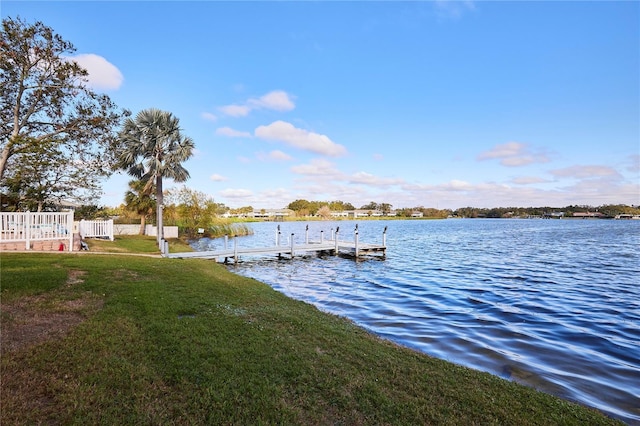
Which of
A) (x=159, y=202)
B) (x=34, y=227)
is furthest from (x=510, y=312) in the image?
(x=159, y=202)

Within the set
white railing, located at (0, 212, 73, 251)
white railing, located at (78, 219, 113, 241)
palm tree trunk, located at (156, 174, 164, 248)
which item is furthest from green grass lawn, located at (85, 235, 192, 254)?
white railing, located at (0, 212, 73, 251)

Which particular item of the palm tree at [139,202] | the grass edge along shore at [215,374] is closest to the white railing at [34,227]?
the grass edge along shore at [215,374]

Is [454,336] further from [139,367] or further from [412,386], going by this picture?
[139,367]

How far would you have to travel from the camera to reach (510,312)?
10750mm

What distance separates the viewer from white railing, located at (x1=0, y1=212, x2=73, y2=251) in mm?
13914

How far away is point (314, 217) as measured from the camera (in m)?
165

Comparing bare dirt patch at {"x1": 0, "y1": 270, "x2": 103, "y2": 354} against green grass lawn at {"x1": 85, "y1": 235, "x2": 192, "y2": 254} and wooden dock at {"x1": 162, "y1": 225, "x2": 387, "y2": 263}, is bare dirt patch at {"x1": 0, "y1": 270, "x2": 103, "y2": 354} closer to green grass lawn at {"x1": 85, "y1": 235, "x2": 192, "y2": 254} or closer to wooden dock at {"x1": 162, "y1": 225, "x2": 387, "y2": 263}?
green grass lawn at {"x1": 85, "y1": 235, "x2": 192, "y2": 254}

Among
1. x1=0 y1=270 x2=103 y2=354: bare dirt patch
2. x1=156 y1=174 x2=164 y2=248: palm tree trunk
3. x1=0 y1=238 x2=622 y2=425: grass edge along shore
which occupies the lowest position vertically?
x1=0 y1=238 x2=622 y2=425: grass edge along shore

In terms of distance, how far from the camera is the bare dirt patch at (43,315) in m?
4.71

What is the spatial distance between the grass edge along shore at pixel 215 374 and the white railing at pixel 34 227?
8.91 meters

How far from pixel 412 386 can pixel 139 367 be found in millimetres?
3285

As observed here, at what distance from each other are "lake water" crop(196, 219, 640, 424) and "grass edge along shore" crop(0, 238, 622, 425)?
1931 mm

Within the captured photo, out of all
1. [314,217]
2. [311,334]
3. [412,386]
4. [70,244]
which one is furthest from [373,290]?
[314,217]

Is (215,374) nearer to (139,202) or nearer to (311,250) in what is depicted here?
(311,250)
